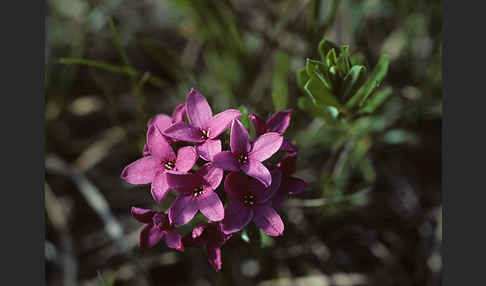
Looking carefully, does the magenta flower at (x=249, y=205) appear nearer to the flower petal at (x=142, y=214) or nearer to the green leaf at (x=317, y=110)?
the flower petal at (x=142, y=214)

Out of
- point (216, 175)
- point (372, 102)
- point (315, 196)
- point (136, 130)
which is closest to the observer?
point (216, 175)

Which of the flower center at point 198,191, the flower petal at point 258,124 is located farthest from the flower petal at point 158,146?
the flower petal at point 258,124

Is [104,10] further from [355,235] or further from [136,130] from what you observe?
[355,235]

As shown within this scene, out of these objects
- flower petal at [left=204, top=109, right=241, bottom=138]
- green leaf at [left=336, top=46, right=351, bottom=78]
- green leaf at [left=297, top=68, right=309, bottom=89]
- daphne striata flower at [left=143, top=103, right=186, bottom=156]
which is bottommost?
daphne striata flower at [left=143, top=103, right=186, bottom=156]

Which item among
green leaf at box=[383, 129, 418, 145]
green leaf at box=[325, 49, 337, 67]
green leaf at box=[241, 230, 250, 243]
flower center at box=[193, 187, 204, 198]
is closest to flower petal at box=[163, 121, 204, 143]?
flower center at box=[193, 187, 204, 198]

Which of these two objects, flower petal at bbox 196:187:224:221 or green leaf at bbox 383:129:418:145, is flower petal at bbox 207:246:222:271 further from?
green leaf at bbox 383:129:418:145

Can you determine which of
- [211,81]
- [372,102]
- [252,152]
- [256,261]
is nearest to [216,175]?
[252,152]
